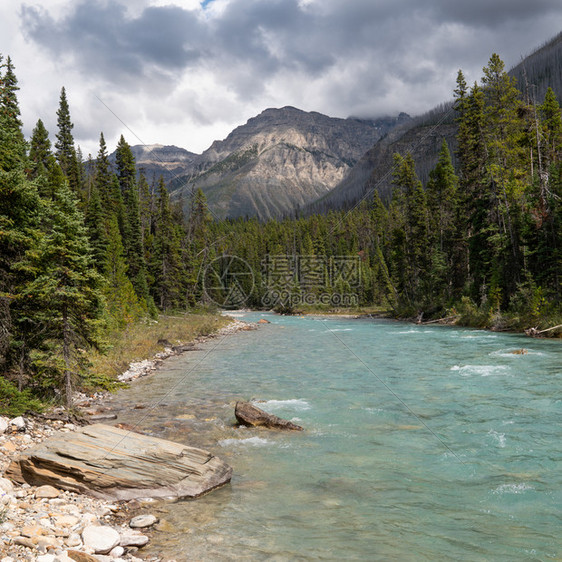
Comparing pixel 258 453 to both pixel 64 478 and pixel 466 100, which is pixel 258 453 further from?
pixel 466 100

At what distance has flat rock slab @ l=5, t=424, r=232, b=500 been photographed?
297 inches

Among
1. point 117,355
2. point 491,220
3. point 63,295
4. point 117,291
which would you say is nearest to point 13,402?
point 63,295

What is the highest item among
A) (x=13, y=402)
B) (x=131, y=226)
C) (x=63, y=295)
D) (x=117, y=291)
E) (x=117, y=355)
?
(x=131, y=226)

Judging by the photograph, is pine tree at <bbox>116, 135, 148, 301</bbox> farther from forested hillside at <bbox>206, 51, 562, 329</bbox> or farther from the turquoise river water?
forested hillside at <bbox>206, 51, 562, 329</bbox>

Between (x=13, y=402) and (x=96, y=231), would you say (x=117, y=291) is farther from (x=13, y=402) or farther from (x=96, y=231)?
(x=13, y=402)

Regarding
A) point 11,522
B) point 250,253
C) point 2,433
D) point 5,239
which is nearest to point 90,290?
point 5,239

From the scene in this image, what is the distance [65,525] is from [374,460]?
253 inches

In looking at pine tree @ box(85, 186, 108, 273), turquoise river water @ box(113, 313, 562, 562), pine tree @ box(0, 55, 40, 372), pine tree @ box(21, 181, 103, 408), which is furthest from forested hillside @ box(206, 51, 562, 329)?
pine tree @ box(85, 186, 108, 273)

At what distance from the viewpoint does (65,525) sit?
6.15 meters

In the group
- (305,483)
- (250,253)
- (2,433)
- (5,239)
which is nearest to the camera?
(305,483)

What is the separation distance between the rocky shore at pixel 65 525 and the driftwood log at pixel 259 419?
502cm

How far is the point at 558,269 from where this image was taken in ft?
103

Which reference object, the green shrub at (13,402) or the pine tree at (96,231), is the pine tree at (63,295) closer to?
the green shrub at (13,402)

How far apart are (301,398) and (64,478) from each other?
933 centimetres
